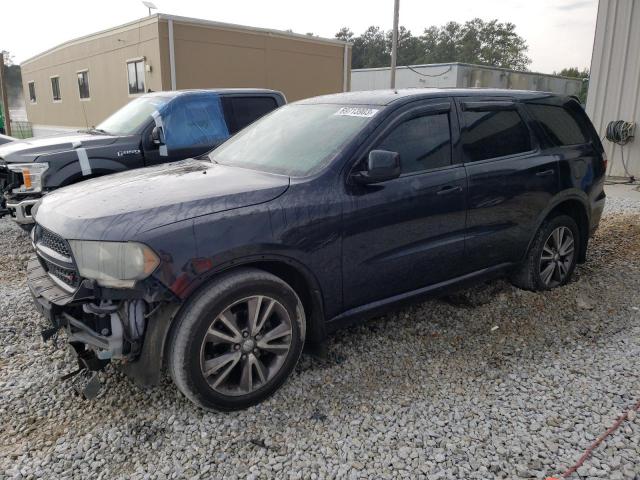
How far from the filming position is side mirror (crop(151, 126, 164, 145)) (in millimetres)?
6207

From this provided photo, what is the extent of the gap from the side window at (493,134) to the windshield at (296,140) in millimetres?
873

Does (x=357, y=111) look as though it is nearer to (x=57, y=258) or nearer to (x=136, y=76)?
(x=57, y=258)

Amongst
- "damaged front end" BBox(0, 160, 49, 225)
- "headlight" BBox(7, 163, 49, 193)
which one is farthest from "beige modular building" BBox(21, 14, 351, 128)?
"headlight" BBox(7, 163, 49, 193)

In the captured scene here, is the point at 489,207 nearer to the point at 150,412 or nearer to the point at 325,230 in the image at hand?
the point at 325,230

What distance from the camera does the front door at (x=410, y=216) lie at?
3223 mm

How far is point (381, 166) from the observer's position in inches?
121

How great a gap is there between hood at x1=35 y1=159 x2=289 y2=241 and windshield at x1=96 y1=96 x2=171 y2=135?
10.5ft

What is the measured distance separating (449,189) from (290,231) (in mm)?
1335

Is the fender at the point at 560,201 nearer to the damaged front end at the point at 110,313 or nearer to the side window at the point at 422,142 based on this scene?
the side window at the point at 422,142

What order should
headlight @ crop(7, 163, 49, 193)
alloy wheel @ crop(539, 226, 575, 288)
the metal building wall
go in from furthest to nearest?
1. the metal building wall
2. headlight @ crop(7, 163, 49, 193)
3. alloy wheel @ crop(539, 226, 575, 288)

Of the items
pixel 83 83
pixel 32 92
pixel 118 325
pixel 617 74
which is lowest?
pixel 118 325

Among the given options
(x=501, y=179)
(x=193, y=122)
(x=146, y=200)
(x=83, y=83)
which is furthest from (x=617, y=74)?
(x=83, y=83)

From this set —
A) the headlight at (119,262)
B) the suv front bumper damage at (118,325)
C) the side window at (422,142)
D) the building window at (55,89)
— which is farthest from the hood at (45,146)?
the building window at (55,89)

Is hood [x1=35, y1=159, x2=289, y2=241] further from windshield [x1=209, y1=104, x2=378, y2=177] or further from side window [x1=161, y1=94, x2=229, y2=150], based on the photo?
side window [x1=161, y1=94, x2=229, y2=150]
